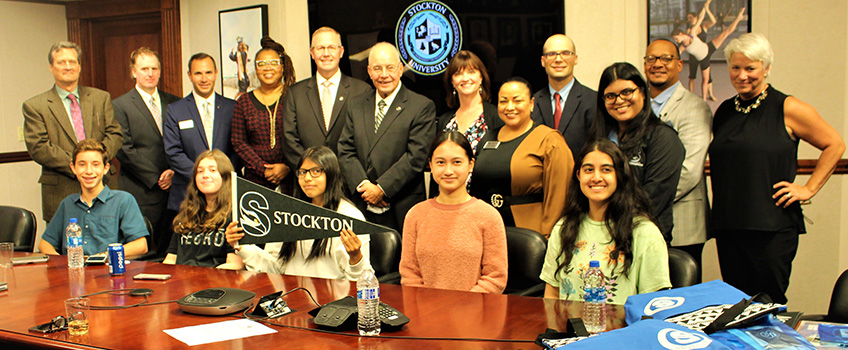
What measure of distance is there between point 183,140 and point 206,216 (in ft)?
4.79

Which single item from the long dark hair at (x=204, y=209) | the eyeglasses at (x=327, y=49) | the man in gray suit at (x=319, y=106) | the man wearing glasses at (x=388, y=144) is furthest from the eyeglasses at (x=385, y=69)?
the long dark hair at (x=204, y=209)

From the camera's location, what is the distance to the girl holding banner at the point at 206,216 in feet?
11.5

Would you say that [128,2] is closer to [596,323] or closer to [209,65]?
[209,65]

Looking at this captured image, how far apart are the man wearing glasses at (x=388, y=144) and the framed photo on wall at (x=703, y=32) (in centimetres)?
163

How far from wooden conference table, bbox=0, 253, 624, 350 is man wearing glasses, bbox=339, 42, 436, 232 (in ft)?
4.29

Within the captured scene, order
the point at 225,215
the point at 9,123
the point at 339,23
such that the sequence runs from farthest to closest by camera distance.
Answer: the point at 9,123 → the point at 339,23 → the point at 225,215

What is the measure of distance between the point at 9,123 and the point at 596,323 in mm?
6339

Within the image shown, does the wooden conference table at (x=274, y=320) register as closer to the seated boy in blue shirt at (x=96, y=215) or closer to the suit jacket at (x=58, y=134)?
the seated boy in blue shirt at (x=96, y=215)

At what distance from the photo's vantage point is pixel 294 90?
448cm

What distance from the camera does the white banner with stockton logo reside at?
247 centimetres

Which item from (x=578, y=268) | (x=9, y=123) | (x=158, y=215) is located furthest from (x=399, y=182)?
(x=9, y=123)

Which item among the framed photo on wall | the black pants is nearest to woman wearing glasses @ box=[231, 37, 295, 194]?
the framed photo on wall

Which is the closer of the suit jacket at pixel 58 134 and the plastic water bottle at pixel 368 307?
the plastic water bottle at pixel 368 307

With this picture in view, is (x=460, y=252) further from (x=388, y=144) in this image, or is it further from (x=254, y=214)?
(x=388, y=144)
